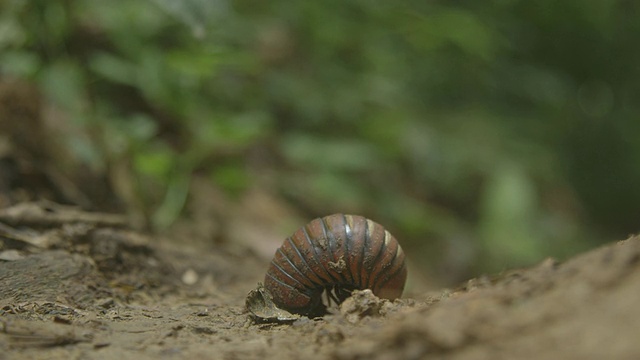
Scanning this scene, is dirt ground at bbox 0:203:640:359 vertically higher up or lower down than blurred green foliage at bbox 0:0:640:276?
lower down

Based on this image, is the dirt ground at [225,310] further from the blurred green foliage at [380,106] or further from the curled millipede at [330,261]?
the blurred green foliage at [380,106]

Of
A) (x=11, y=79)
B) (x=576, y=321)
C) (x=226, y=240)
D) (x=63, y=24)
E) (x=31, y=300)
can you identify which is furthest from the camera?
(x=226, y=240)

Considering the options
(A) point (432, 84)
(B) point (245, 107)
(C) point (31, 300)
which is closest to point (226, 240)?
(B) point (245, 107)

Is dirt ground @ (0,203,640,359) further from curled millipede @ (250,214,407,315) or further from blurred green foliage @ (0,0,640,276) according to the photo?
blurred green foliage @ (0,0,640,276)

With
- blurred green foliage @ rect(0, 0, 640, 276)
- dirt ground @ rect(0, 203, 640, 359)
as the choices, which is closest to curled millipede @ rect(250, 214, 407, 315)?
dirt ground @ rect(0, 203, 640, 359)

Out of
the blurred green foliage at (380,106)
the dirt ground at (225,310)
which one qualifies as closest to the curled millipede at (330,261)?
the dirt ground at (225,310)

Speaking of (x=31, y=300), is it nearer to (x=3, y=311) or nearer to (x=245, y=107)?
(x=3, y=311)
